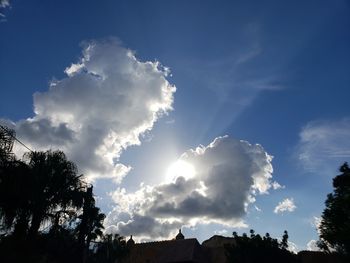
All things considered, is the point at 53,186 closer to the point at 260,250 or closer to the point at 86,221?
the point at 86,221

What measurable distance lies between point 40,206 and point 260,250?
19.7 metres

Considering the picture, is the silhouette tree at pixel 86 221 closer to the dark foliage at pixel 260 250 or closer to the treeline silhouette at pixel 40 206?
the treeline silhouette at pixel 40 206

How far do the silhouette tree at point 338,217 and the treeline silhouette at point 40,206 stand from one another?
66.0 feet

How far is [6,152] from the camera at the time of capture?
647 inches

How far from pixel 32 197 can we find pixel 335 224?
81.4 ft

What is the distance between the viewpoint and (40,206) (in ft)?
75.0

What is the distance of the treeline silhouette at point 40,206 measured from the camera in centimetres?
1748

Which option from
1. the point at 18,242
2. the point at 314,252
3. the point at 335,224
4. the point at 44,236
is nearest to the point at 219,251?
the point at 314,252

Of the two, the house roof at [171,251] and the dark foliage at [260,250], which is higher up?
the house roof at [171,251]

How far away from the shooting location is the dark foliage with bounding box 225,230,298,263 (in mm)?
32906

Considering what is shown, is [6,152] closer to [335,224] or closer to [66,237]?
[66,237]

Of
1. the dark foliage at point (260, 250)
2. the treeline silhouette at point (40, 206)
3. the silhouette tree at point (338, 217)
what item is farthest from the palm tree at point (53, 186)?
the silhouette tree at point (338, 217)

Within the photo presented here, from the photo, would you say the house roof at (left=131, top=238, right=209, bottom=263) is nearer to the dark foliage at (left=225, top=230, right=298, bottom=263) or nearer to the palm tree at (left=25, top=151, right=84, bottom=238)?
the dark foliage at (left=225, top=230, right=298, bottom=263)

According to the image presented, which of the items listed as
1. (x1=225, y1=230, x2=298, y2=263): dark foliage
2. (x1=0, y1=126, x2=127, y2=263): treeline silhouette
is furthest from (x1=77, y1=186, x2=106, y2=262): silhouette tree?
(x1=225, y1=230, x2=298, y2=263): dark foliage
